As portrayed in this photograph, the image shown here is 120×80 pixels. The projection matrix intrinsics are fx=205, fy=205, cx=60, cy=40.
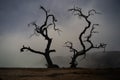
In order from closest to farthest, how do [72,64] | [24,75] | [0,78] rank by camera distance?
[0,78] → [24,75] → [72,64]

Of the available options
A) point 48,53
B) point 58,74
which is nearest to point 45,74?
point 58,74

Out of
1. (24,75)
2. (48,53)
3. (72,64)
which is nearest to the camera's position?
(24,75)

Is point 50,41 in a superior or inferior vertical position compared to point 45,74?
superior

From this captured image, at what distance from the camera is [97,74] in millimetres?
5059

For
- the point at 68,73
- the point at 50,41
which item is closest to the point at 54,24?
the point at 50,41

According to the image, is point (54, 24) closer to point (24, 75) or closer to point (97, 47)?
point (97, 47)

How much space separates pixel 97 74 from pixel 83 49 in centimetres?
989

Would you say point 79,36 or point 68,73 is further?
point 79,36

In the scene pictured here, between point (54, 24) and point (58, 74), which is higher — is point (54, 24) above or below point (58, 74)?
above

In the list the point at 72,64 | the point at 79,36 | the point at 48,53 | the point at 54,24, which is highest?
the point at 54,24

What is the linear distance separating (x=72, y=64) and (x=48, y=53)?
218 centimetres

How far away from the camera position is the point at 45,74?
16.8 ft

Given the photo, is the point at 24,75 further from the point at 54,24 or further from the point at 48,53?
the point at 54,24

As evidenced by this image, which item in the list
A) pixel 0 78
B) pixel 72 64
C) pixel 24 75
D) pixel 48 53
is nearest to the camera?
pixel 0 78
